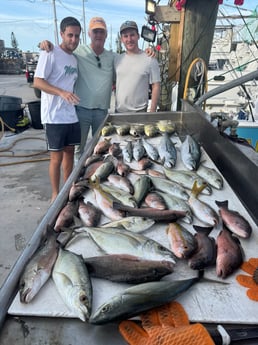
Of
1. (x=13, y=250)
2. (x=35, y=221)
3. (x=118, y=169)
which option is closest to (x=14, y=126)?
(x=35, y=221)

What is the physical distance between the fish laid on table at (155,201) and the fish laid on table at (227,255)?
0.42m

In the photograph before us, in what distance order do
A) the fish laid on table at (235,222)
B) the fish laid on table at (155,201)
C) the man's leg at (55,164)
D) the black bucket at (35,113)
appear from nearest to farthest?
the fish laid on table at (235,222), the fish laid on table at (155,201), the man's leg at (55,164), the black bucket at (35,113)

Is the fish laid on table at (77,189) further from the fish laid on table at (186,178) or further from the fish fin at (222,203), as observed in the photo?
the fish fin at (222,203)

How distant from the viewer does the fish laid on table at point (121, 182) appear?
2046mm

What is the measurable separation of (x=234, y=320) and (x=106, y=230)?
728 mm

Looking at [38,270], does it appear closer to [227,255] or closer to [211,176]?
[227,255]

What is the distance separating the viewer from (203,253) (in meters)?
1.34

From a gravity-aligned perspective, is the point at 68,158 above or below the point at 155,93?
below

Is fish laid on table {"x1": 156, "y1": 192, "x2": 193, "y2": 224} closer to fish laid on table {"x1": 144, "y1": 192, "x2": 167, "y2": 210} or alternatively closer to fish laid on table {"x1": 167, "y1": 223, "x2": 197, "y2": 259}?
fish laid on table {"x1": 144, "y1": 192, "x2": 167, "y2": 210}

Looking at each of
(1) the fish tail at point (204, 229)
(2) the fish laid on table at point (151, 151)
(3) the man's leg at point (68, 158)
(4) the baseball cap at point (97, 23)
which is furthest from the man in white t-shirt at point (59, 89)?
(1) the fish tail at point (204, 229)

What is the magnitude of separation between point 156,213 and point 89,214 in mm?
400

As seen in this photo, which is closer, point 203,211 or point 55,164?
point 203,211

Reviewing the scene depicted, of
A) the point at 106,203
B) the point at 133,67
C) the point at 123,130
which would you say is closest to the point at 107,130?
the point at 123,130

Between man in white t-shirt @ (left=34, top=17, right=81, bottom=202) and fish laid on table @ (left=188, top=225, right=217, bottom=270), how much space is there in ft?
6.95
